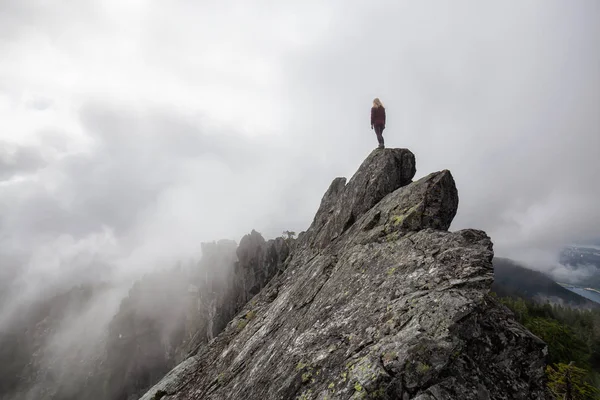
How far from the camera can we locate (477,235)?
12.4m

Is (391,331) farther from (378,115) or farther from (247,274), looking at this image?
(247,274)

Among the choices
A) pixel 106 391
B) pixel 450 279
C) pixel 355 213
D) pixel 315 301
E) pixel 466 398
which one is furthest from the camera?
pixel 106 391

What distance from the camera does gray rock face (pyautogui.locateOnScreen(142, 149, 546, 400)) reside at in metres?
7.93

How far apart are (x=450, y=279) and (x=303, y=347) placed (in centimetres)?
641

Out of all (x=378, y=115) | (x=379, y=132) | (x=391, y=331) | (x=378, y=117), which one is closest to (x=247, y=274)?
(x=379, y=132)

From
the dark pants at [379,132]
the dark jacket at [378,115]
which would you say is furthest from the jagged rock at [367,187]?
the dark jacket at [378,115]

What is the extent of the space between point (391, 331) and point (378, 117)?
2197 cm

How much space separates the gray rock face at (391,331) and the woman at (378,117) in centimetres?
1043

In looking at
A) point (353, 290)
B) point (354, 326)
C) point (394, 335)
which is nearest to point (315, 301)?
point (353, 290)

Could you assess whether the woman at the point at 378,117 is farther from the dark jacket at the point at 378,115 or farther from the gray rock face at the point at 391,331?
the gray rock face at the point at 391,331

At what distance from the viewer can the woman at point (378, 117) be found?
26.8m

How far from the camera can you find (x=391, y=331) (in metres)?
9.33

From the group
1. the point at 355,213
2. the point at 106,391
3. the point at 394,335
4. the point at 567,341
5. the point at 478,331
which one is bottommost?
the point at 567,341

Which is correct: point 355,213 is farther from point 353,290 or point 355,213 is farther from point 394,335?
point 394,335
